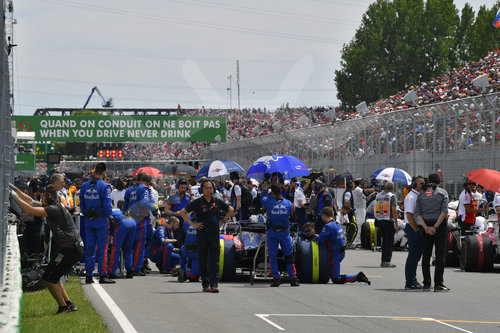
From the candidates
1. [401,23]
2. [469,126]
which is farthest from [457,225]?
[401,23]

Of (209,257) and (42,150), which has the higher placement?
(42,150)

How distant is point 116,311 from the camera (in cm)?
1149

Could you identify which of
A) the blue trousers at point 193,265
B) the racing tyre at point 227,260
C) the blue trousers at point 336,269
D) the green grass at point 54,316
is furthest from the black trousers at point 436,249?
the green grass at point 54,316

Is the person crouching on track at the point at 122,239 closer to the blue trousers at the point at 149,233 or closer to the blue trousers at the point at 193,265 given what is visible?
the blue trousers at the point at 149,233

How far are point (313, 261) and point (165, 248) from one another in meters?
3.21

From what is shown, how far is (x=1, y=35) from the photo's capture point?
256 inches

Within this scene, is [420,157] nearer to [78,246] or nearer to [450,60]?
[78,246]

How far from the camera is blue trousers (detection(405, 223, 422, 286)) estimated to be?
579 inches

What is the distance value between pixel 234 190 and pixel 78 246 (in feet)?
34.9

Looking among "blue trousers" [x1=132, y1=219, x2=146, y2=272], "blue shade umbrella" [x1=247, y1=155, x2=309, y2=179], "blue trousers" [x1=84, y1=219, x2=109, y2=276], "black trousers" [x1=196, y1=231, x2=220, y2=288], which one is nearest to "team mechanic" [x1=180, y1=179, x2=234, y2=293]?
"black trousers" [x1=196, y1=231, x2=220, y2=288]

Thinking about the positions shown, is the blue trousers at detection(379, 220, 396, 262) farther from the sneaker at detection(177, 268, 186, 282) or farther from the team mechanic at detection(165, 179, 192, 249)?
the sneaker at detection(177, 268, 186, 282)

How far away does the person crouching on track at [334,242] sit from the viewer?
15.2m

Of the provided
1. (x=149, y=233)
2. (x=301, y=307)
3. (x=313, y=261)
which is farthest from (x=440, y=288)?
(x=149, y=233)

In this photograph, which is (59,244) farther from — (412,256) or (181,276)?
(412,256)
